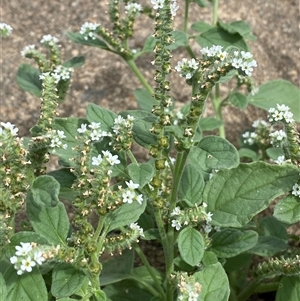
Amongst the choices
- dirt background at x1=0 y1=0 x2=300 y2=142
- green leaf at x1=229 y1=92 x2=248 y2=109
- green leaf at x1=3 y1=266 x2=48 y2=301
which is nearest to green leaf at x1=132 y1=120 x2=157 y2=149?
green leaf at x1=3 y1=266 x2=48 y2=301

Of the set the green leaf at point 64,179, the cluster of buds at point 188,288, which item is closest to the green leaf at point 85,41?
the green leaf at point 64,179

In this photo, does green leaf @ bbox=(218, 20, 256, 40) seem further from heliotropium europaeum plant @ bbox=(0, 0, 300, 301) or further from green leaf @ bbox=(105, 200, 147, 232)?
green leaf @ bbox=(105, 200, 147, 232)

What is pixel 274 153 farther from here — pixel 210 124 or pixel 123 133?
pixel 123 133

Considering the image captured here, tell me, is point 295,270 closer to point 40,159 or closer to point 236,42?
point 40,159

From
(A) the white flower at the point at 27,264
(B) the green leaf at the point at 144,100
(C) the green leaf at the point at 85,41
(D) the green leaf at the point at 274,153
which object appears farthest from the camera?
(B) the green leaf at the point at 144,100

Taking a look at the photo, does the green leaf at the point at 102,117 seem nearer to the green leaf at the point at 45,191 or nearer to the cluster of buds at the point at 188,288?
the green leaf at the point at 45,191
